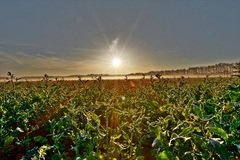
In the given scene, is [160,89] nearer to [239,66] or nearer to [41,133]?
[41,133]

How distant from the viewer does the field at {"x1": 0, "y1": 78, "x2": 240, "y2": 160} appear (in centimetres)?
286

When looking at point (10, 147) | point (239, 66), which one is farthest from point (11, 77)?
point (239, 66)

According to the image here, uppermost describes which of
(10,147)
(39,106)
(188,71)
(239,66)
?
(188,71)

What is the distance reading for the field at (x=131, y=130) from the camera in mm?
2863

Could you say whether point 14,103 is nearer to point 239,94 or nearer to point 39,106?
point 39,106

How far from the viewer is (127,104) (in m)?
9.73

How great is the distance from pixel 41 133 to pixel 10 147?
1.55 metres

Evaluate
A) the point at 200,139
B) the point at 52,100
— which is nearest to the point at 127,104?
the point at 52,100

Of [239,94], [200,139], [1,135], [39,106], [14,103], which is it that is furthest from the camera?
[39,106]

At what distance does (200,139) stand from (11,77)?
8.68 metres

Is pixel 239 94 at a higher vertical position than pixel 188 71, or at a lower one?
lower

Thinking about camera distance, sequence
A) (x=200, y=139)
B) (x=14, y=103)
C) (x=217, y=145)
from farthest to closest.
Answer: (x=14, y=103)
(x=200, y=139)
(x=217, y=145)

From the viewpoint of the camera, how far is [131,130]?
13.9ft

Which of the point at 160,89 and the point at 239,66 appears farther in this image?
the point at 160,89
